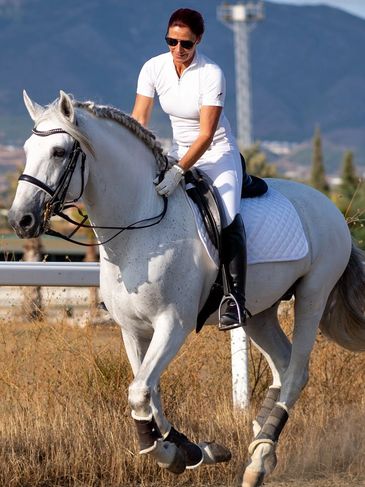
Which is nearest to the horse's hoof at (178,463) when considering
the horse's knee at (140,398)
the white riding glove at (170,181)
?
the horse's knee at (140,398)

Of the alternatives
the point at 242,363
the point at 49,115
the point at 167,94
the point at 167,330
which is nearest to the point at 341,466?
the point at 242,363

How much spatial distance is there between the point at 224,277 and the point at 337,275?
140 cm

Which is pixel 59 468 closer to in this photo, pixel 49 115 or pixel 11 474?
pixel 11 474

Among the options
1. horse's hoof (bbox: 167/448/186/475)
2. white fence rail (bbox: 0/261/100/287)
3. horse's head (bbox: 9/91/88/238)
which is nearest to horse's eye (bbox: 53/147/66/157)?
horse's head (bbox: 9/91/88/238)

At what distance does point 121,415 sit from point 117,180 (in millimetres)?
1988

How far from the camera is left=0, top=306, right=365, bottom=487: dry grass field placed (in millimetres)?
7168

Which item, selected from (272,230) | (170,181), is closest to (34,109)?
(170,181)

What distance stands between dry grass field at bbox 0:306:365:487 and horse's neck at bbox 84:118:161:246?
5.16 feet

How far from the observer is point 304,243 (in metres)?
7.32

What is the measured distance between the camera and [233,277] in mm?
6625

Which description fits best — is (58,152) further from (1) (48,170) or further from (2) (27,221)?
(2) (27,221)

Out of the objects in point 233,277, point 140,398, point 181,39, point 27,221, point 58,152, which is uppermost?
point 181,39

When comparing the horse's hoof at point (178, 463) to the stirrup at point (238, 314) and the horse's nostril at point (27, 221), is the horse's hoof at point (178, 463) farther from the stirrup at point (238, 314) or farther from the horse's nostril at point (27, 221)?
the horse's nostril at point (27, 221)

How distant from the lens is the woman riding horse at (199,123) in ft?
21.6
